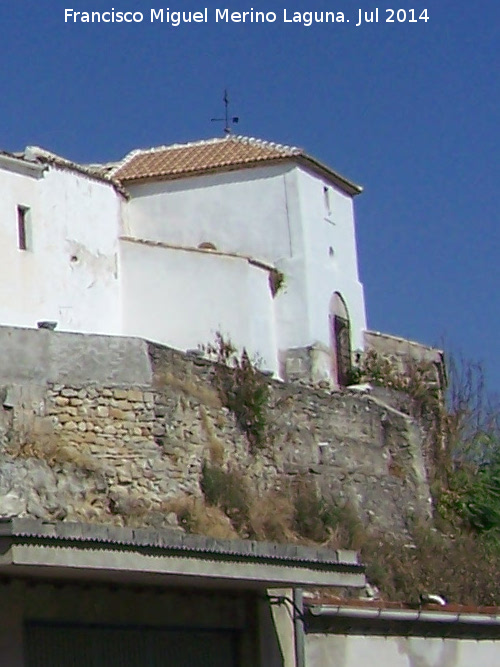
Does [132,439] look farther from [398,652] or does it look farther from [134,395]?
[398,652]

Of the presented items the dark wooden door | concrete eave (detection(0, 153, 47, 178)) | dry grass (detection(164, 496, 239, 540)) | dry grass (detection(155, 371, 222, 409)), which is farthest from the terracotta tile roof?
dry grass (detection(164, 496, 239, 540))

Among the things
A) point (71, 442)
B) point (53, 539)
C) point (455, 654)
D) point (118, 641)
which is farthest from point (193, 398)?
point (53, 539)

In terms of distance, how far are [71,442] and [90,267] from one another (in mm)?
7926

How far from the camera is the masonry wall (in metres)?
25.0

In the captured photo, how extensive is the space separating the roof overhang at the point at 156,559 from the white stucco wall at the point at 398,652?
3.42 ft

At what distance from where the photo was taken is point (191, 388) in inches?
1104

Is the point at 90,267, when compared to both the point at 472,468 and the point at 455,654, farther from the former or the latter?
the point at 455,654

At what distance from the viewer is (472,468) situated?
36219 mm

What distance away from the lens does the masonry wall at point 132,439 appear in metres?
Answer: 25.0

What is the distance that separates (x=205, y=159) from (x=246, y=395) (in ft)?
31.2

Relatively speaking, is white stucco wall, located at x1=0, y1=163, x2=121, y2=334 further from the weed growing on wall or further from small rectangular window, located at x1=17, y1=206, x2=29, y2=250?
the weed growing on wall

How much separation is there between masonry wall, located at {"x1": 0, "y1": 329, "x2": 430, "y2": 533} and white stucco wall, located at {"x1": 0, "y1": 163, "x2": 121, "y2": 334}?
4590 mm

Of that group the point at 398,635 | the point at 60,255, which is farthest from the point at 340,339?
the point at 398,635

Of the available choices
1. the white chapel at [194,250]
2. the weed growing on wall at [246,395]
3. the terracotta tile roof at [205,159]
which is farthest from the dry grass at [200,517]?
the terracotta tile roof at [205,159]
